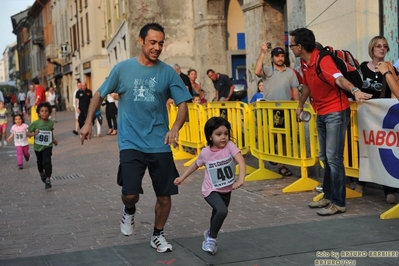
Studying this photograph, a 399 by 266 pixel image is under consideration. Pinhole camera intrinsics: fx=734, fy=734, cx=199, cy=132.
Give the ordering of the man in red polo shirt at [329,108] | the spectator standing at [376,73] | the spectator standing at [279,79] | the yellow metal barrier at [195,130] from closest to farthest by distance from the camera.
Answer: the man in red polo shirt at [329,108], the spectator standing at [376,73], the spectator standing at [279,79], the yellow metal barrier at [195,130]

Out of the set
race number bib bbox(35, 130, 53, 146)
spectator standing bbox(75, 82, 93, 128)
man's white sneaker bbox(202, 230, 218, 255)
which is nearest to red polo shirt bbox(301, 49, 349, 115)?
man's white sneaker bbox(202, 230, 218, 255)

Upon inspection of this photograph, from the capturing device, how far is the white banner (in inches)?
306

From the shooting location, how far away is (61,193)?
10.4m

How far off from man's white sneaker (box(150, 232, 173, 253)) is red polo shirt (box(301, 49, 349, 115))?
2458 millimetres

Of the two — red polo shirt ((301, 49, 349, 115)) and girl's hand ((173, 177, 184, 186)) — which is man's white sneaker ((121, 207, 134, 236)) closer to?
girl's hand ((173, 177, 184, 186))

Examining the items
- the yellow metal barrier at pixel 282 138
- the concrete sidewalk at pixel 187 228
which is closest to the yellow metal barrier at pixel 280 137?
the yellow metal barrier at pixel 282 138

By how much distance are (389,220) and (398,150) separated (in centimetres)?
84

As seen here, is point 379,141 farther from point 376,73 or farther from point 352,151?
point 376,73

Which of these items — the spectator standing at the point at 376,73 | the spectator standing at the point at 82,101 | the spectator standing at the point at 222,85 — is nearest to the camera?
the spectator standing at the point at 376,73

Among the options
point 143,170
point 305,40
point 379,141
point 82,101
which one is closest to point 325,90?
point 305,40

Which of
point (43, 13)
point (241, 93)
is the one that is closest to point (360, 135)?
point (241, 93)

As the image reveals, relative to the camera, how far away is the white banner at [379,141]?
778 cm

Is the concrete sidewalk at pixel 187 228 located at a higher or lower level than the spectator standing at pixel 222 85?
lower

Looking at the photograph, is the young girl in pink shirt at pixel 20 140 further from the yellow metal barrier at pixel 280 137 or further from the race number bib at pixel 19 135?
the yellow metal barrier at pixel 280 137
